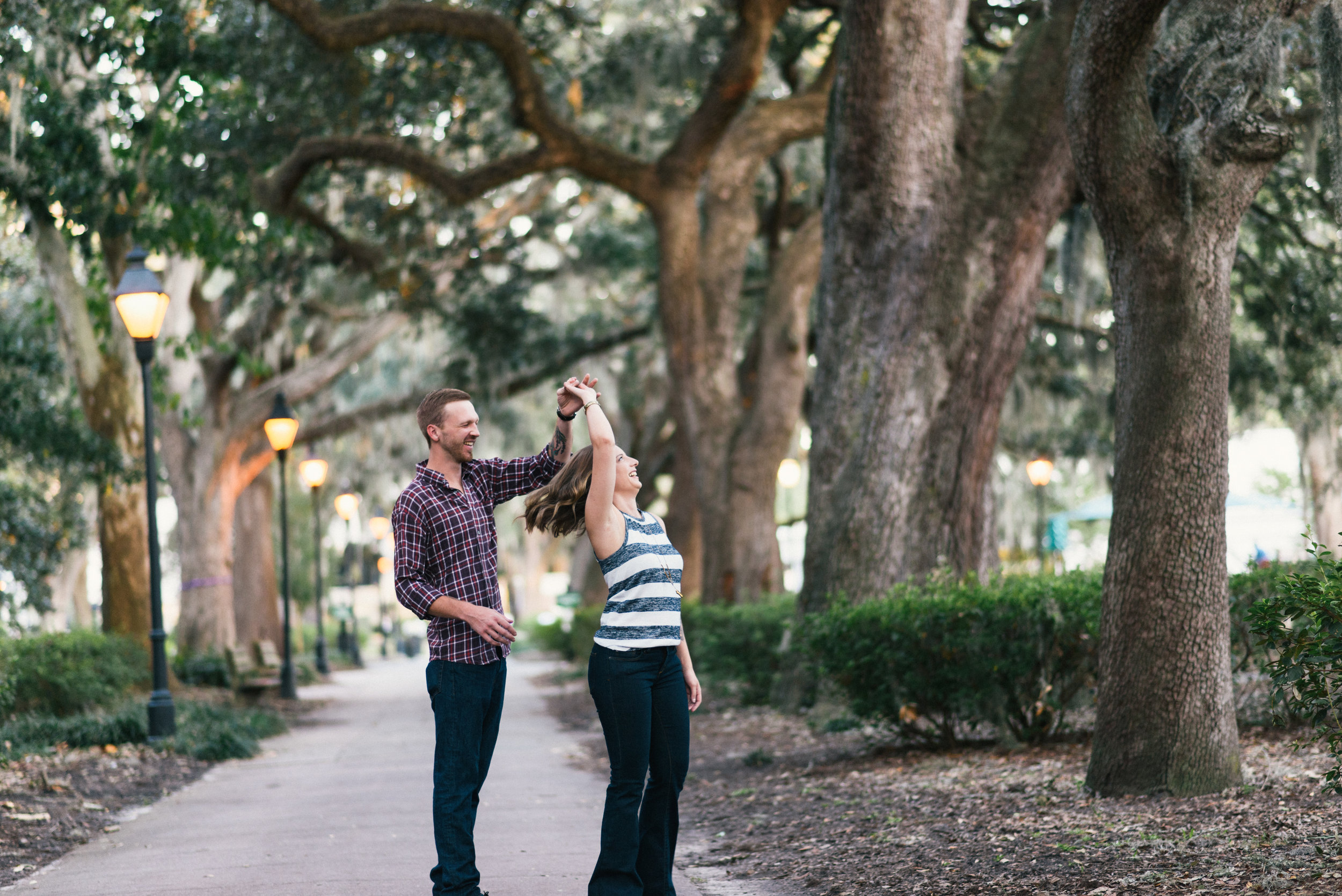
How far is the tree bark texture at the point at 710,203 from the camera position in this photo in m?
13.5

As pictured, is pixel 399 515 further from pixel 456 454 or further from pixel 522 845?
pixel 522 845

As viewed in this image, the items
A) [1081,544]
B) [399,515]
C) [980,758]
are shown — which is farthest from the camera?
[1081,544]

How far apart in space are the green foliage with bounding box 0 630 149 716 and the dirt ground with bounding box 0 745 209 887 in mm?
1769

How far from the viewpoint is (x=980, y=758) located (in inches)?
315

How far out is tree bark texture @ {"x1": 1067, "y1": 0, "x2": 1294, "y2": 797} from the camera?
610 centimetres

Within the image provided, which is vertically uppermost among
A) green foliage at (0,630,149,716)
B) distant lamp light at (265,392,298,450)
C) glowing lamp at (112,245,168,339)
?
glowing lamp at (112,245,168,339)

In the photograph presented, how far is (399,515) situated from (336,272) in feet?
54.1

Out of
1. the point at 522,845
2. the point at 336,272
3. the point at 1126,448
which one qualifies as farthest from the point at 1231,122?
the point at 336,272

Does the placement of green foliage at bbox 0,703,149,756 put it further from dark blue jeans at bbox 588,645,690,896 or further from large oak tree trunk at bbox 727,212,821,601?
dark blue jeans at bbox 588,645,690,896

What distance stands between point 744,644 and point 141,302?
6.53m

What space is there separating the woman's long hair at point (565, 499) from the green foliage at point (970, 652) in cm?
386

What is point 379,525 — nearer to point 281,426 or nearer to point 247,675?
point 281,426

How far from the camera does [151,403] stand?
11352 mm

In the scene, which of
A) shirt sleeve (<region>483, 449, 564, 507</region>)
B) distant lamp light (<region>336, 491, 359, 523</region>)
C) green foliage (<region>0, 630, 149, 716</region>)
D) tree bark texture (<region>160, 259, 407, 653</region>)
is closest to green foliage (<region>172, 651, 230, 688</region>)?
tree bark texture (<region>160, 259, 407, 653</region>)
